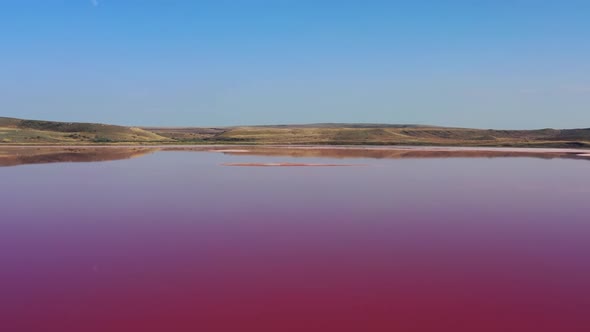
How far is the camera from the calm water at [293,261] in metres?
7.26

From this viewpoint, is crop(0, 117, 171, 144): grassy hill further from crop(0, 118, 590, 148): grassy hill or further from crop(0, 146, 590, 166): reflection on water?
crop(0, 146, 590, 166): reflection on water

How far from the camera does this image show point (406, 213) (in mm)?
15047

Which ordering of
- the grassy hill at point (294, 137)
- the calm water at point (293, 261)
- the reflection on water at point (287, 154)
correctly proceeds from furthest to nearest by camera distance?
the grassy hill at point (294, 137), the reflection on water at point (287, 154), the calm water at point (293, 261)

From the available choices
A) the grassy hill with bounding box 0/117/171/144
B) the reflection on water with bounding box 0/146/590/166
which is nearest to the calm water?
the reflection on water with bounding box 0/146/590/166

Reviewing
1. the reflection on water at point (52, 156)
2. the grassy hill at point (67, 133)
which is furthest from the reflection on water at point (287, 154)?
the grassy hill at point (67, 133)

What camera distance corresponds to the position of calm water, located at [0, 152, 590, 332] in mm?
7258

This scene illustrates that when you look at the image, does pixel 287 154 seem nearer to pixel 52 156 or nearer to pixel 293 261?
pixel 52 156

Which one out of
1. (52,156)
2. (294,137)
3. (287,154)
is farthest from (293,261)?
(294,137)

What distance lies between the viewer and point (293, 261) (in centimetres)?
992

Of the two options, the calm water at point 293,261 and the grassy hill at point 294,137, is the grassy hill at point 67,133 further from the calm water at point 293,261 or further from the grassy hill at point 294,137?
the calm water at point 293,261

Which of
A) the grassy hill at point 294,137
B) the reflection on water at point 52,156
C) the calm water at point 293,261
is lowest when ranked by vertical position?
the reflection on water at point 52,156

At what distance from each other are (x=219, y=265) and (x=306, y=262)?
5.73 ft

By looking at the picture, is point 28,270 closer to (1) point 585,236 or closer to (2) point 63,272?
(2) point 63,272

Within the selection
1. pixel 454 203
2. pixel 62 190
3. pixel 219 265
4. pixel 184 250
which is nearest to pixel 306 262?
pixel 219 265
